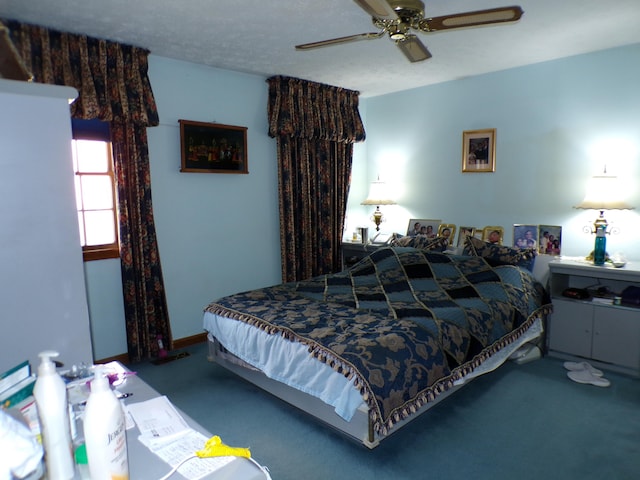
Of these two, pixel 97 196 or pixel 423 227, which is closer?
pixel 97 196

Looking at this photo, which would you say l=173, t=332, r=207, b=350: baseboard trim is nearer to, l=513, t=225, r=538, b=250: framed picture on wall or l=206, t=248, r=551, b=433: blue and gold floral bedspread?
l=206, t=248, r=551, b=433: blue and gold floral bedspread

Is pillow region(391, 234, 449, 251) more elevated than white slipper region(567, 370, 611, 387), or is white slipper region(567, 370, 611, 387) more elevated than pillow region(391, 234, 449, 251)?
pillow region(391, 234, 449, 251)

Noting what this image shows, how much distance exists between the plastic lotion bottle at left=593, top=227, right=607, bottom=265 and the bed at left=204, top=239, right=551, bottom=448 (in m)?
0.47

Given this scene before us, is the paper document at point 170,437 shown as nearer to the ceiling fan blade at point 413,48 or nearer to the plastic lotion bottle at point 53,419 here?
the plastic lotion bottle at point 53,419

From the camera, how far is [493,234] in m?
4.27

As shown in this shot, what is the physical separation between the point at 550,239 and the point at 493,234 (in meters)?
0.52

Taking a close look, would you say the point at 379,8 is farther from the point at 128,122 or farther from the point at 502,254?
the point at 502,254

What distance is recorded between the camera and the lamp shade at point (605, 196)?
3.38 metres

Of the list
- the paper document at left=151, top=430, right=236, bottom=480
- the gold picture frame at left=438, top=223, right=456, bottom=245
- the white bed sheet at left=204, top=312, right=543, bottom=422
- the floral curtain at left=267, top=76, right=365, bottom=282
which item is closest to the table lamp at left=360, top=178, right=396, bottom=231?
the floral curtain at left=267, top=76, right=365, bottom=282

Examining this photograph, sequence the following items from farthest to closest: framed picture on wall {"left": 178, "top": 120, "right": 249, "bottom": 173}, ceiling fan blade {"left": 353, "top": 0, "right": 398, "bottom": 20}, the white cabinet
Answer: framed picture on wall {"left": 178, "top": 120, "right": 249, "bottom": 173} → ceiling fan blade {"left": 353, "top": 0, "right": 398, "bottom": 20} → the white cabinet

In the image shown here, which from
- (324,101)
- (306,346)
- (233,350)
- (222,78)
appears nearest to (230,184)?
(222,78)

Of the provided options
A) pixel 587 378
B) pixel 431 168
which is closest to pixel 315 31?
pixel 431 168

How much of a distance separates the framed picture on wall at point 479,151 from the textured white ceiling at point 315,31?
611 millimetres

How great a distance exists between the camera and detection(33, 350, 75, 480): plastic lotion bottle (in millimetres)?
A: 866
